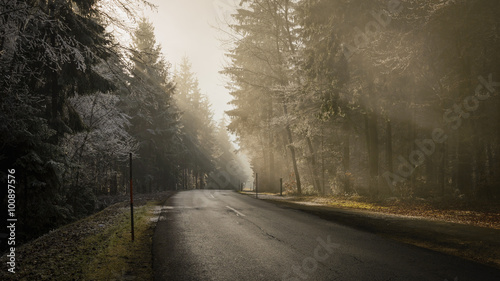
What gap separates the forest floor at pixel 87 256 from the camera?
4840 mm

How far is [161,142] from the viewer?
119 feet

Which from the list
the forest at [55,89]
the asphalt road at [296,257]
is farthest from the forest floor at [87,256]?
the forest at [55,89]

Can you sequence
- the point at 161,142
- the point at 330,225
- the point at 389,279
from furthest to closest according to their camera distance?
the point at 161,142, the point at 330,225, the point at 389,279

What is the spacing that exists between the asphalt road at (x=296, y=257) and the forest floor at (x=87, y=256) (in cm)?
36

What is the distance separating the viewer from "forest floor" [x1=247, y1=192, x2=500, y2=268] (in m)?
6.20

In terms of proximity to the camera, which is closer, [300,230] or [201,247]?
[201,247]

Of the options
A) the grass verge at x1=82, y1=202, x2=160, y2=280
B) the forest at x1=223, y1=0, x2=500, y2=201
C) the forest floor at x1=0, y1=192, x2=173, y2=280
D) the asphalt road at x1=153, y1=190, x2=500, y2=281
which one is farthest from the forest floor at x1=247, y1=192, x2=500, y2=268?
the forest floor at x1=0, y1=192, x2=173, y2=280

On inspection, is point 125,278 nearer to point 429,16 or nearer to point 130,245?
point 130,245

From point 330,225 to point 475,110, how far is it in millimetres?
9632

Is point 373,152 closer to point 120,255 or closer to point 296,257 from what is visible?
point 296,257

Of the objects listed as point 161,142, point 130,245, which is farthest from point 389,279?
point 161,142

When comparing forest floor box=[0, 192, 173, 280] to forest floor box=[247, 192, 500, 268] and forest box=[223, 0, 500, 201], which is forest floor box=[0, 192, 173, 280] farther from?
forest box=[223, 0, 500, 201]

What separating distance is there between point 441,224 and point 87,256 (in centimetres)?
963

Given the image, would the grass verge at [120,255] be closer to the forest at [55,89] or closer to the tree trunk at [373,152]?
the forest at [55,89]
